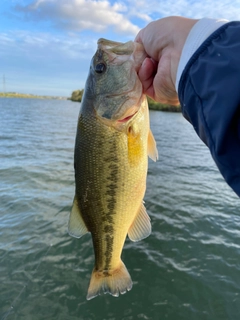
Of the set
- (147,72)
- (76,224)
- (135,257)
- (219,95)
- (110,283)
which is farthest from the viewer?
(135,257)

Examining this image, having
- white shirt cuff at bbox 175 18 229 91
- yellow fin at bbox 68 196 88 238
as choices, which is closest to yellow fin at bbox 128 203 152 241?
yellow fin at bbox 68 196 88 238

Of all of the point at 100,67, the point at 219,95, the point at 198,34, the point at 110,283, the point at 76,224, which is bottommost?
the point at 110,283

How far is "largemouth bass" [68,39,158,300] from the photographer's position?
8.43ft

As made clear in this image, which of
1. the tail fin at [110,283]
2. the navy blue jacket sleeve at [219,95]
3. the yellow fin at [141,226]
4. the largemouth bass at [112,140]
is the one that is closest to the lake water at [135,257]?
the tail fin at [110,283]

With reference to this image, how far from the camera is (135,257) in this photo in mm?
6816

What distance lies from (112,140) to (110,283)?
160 cm

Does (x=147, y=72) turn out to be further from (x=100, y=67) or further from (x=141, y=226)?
(x=141, y=226)

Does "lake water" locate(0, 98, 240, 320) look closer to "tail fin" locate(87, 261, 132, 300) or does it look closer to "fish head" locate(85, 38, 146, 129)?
"tail fin" locate(87, 261, 132, 300)

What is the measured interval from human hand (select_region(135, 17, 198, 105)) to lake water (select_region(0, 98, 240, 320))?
13.9ft

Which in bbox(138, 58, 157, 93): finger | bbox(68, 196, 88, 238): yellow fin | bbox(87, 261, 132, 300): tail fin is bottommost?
bbox(87, 261, 132, 300): tail fin

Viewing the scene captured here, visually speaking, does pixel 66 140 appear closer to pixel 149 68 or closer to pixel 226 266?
pixel 226 266

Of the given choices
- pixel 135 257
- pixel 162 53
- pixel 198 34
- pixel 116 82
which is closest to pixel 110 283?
pixel 116 82

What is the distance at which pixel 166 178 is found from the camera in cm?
1280

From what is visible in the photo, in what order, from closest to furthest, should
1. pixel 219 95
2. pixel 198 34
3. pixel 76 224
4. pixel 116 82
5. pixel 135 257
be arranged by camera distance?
pixel 219 95 → pixel 198 34 → pixel 116 82 → pixel 76 224 → pixel 135 257
